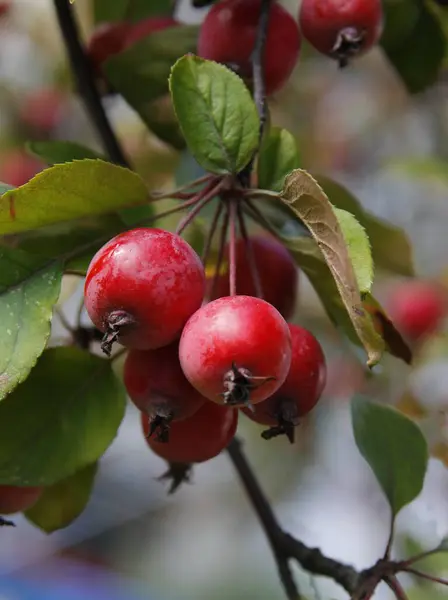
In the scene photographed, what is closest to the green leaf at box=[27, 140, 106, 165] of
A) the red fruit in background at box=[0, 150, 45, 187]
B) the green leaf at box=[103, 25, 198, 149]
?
the green leaf at box=[103, 25, 198, 149]

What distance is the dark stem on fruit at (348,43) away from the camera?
0.69m

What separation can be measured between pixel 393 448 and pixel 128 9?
2.17 feet

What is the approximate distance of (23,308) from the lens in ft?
1.86

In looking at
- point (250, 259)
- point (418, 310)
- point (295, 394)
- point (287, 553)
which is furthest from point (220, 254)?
point (418, 310)

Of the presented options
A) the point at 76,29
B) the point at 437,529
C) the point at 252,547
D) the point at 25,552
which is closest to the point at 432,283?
the point at 437,529

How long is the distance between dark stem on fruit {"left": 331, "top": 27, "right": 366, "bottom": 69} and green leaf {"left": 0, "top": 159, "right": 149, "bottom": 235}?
229mm

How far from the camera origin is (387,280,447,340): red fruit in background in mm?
1912

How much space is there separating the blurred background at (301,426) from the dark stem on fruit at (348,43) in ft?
0.86

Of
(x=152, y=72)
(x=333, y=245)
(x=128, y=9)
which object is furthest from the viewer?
(x=128, y=9)

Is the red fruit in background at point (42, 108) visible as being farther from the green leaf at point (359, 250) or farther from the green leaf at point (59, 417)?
the green leaf at point (359, 250)

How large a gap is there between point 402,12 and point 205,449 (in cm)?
54

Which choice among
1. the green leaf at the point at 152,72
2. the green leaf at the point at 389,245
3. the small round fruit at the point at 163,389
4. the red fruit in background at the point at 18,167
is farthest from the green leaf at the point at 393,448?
the red fruit in background at the point at 18,167

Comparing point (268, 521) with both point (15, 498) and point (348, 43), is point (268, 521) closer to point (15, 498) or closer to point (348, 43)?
point (15, 498)

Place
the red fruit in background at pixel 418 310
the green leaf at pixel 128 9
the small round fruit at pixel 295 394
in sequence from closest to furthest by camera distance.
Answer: the small round fruit at pixel 295 394 < the green leaf at pixel 128 9 < the red fruit in background at pixel 418 310
